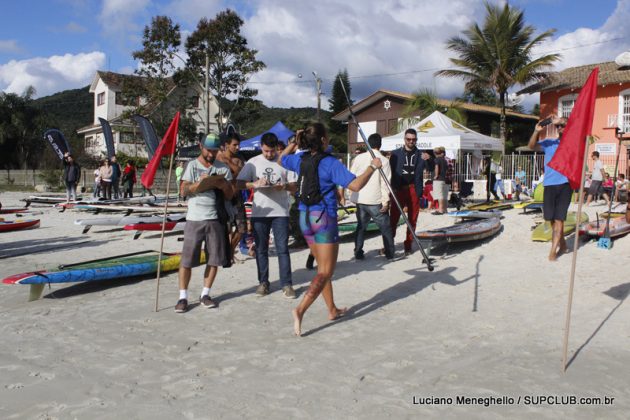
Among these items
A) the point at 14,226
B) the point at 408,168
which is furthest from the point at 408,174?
the point at 14,226

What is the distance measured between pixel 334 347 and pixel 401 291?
233 cm

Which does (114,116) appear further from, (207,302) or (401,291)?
(401,291)

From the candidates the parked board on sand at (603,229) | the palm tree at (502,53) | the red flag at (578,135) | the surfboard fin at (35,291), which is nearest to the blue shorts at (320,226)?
the red flag at (578,135)

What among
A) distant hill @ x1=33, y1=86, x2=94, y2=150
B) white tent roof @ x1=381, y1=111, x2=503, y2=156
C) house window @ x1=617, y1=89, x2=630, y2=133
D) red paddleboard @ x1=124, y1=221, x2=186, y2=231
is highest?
distant hill @ x1=33, y1=86, x2=94, y2=150

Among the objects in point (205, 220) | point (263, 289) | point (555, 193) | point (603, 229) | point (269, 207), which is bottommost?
point (263, 289)

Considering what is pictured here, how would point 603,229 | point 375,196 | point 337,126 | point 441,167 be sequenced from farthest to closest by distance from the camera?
point 337,126
point 441,167
point 603,229
point 375,196

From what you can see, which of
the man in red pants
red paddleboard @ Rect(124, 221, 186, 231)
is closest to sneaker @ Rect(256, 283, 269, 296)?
the man in red pants

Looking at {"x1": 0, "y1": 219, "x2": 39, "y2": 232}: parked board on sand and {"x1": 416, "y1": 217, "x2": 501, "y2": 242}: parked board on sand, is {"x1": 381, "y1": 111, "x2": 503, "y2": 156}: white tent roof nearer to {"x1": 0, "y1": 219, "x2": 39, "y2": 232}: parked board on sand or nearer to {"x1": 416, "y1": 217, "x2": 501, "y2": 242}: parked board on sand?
{"x1": 416, "y1": 217, "x2": 501, "y2": 242}: parked board on sand

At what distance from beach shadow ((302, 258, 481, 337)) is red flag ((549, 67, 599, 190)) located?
2503mm

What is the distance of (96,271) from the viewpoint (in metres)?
6.96

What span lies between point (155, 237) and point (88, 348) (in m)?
7.76

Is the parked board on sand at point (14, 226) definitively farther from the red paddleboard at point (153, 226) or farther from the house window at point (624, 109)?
the house window at point (624, 109)

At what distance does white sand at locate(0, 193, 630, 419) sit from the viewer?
359 cm

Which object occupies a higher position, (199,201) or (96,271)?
(199,201)
